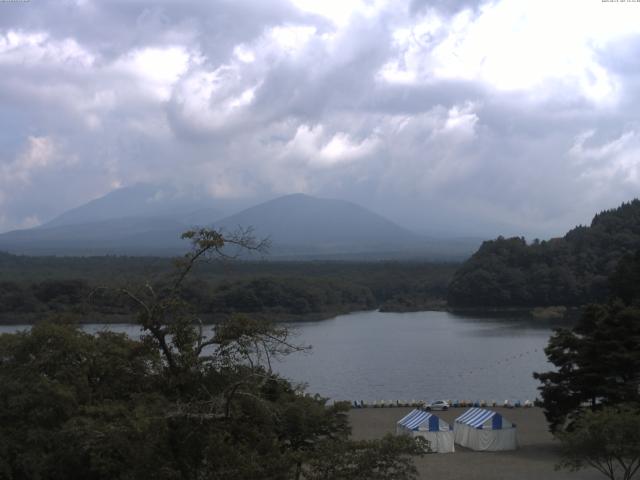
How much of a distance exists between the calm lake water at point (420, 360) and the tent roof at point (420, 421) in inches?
189

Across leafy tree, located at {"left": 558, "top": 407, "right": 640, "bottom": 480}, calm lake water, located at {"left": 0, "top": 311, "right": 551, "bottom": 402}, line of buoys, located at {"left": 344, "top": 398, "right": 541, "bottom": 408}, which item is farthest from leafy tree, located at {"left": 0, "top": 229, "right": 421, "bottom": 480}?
line of buoys, located at {"left": 344, "top": 398, "right": 541, "bottom": 408}

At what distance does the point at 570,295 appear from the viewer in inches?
2083

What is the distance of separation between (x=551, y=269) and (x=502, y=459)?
4238 centimetres

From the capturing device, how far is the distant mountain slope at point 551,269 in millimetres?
53188

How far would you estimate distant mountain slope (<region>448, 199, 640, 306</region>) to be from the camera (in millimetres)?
53188

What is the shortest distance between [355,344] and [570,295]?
74.7ft

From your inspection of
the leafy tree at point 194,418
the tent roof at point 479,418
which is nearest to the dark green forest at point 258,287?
the tent roof at point 479,418

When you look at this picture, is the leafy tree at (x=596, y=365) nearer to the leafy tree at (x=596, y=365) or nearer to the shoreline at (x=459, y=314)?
the leafy tree at (x=596, y=365)

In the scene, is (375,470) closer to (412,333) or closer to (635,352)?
(635,352)

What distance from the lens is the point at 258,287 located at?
160ft

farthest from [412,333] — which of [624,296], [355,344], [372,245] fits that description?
[372,245]

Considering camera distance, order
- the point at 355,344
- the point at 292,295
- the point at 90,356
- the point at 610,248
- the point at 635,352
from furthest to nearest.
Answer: the point at 610,248
the point at 292,295
the point at 355,344
the point at 635,352
the point at 90,356

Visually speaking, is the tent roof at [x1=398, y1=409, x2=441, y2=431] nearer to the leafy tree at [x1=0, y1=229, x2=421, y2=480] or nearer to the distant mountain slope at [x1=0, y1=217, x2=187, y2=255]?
the leafy tree at [x1=0, y1=229, x2=421, y2=480]

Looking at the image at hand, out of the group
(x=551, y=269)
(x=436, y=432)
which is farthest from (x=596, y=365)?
(x=551, y=269)
